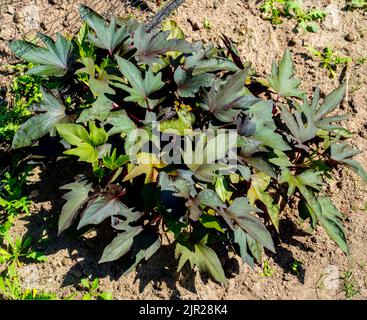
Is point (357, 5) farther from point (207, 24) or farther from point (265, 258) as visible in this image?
point (265, 258)

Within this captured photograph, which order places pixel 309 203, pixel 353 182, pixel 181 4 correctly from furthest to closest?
pixel 181 4 < pixel 353 182 < pixel 309 203

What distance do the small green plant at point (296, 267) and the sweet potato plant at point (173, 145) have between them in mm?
296

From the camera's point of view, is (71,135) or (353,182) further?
(353,182)

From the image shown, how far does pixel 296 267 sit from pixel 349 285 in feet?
1.00

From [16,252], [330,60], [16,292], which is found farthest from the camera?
[330,60]

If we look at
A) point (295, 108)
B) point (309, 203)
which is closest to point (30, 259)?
point (309, 203)

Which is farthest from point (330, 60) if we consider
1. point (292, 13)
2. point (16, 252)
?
point (16, 252)

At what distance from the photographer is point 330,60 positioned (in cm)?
363

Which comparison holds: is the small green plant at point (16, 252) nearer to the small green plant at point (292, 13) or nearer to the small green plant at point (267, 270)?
the small green plant at point (267, 270)

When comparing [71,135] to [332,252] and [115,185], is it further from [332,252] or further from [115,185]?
[332,252]

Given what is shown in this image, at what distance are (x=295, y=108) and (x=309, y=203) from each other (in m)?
0.63

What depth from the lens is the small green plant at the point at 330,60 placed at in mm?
3607

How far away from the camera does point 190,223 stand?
2.64 metres

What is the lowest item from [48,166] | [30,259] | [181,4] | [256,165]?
[30,259]
